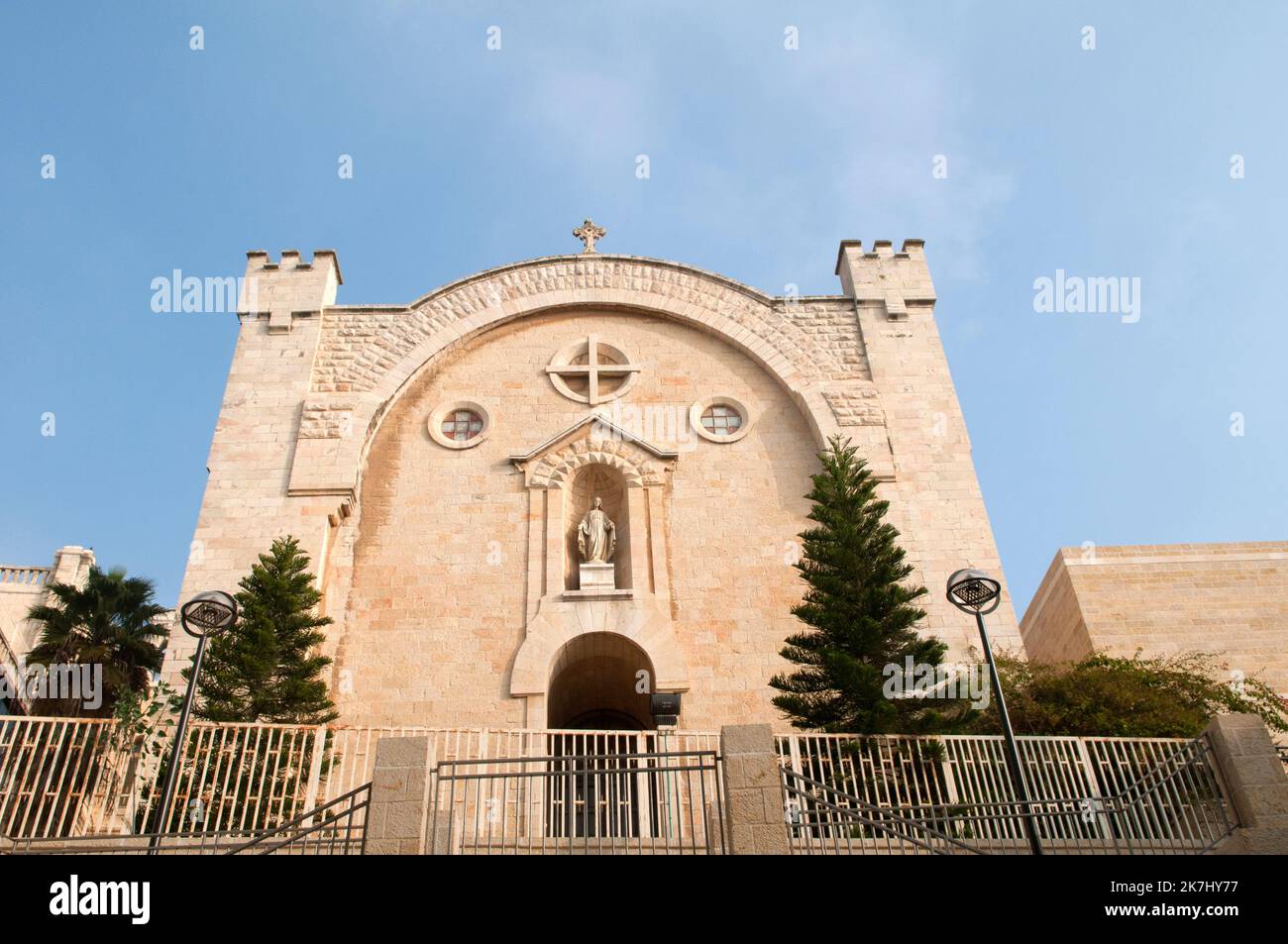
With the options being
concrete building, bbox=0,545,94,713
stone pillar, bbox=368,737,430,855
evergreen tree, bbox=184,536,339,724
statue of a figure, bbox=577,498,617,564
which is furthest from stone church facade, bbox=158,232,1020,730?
concrete building, bbox=0,545,94,713

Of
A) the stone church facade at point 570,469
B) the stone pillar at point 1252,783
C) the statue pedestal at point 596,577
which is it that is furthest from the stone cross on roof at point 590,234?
the stone pillar at point 1252,783

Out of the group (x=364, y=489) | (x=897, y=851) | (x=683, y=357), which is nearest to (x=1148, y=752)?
(x=897, y=851)

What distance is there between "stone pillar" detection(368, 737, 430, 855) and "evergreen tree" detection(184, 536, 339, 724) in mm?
4963

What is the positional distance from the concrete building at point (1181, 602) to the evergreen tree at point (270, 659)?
495 inches

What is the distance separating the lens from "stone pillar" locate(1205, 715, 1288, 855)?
8008mm

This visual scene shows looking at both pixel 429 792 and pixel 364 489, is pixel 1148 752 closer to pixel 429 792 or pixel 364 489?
pixel 429 792

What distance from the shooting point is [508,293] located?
18.2m

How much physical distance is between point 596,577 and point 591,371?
4.12 metres

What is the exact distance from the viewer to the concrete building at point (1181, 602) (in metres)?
17.4

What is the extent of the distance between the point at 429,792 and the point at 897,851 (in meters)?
3.96

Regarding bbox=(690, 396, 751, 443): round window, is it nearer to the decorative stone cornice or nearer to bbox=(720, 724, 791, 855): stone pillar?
the decorative stone cornice

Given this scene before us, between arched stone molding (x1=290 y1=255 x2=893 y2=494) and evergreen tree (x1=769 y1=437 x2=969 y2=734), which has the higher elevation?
arched stone molding (x1=290 y1=255 x2=893 y2=494)

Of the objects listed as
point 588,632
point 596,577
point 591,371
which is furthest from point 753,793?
point 591,371

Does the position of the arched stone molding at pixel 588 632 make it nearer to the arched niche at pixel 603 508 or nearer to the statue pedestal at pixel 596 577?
the statue pedestal at pixel 596 577
